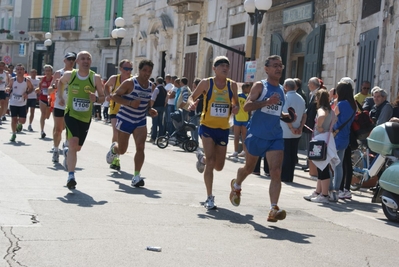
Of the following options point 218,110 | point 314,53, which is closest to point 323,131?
point 218,110

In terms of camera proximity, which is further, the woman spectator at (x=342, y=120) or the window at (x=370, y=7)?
the window at (x=370, y=7)

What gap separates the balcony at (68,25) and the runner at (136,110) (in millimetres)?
44694

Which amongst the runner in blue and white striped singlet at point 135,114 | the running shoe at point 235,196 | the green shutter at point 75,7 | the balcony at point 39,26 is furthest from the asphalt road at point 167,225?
the balcony at point 39,26

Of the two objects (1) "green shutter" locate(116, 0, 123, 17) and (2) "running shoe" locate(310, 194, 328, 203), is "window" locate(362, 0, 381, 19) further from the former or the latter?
(1) "green shutter" locate(116, 0, 123, 17)

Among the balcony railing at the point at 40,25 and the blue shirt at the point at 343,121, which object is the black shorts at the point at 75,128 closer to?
the blue shirt at the point at 343,121

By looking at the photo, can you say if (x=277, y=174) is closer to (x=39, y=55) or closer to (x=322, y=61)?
(x=322, y=61)

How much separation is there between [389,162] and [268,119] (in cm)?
266

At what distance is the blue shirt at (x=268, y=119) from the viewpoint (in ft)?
29.8

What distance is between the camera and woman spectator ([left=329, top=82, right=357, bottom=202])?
38.2 ft

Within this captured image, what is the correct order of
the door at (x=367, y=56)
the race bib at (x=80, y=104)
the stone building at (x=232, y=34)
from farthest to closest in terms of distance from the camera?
the stone building at (x=232, y=34) → the door at (x=367, y=56) → the race bib at (x=80, y=104)

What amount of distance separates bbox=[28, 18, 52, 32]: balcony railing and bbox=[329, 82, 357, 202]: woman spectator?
4947cm

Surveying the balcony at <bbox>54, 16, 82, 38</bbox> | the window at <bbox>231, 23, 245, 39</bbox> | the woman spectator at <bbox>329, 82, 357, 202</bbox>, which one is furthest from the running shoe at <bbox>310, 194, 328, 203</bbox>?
the balcony at <bbox>54, 16, 82, 38</bbox>

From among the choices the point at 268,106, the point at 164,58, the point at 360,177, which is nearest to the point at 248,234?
the point at 268,106

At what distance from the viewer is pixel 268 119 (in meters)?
9.16
